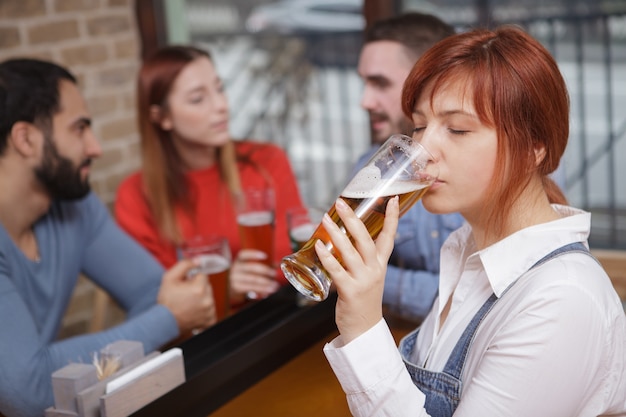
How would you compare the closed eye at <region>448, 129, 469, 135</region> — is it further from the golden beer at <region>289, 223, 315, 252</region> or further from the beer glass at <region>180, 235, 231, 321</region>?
the beer glass at <region>180, 235, 231, 321</region>

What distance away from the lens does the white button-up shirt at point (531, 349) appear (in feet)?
3.54

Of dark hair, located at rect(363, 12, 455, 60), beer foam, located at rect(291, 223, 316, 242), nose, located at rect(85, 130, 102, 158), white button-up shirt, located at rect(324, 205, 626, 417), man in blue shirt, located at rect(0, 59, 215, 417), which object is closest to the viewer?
white button-up shirt, located at rect(324, 205, 626, 417)

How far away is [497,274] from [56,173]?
139 centimetres

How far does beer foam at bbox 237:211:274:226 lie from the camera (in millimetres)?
2121

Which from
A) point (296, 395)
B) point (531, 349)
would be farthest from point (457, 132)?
point (296, 395)

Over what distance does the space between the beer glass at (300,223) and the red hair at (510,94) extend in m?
0.74

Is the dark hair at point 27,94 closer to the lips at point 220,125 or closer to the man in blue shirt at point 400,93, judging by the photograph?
the lips at point 220,125

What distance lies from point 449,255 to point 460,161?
0.30 meters

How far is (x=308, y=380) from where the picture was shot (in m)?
1.53

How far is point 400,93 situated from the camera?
7.84 feet

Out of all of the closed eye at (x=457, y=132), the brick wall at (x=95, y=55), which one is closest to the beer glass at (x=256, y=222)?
the closed eye at (x=457, y=132)

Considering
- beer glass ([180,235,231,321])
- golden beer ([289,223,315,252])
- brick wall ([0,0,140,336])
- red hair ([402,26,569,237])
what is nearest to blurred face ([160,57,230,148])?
brick wall ([0,0,140,336])

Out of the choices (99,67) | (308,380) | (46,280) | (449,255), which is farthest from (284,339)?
(99,67)

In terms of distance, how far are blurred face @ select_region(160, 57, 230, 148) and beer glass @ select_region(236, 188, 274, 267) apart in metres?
0.77
